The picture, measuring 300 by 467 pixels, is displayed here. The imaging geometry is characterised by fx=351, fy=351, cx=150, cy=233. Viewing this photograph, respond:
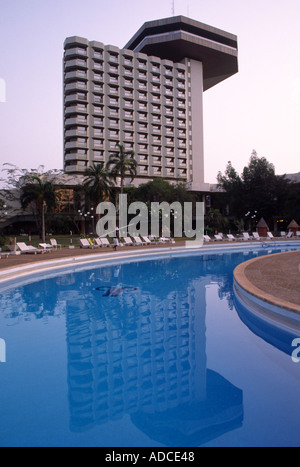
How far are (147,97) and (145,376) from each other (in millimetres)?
61966

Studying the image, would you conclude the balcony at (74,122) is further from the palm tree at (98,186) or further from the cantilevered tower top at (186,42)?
the palm tree at (98,186)

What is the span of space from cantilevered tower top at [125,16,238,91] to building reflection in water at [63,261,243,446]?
62094mm

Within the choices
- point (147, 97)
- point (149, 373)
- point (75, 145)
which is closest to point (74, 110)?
point (75, 145)

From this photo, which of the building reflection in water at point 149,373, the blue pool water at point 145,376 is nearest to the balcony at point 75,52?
the blue pool water at point 145,376

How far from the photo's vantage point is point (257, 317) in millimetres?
7062

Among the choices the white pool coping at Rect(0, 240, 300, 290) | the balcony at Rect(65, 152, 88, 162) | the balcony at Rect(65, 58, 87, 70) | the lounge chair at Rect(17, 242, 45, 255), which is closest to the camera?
the white pool coping at Rect(0, 240, 300, 290)

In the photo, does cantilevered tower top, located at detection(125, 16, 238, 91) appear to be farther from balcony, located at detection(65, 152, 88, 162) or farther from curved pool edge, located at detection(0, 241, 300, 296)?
curved pool edge, located at detection(0, 241, 300, 296)

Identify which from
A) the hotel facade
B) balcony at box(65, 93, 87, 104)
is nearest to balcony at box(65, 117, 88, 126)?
the hotel facade

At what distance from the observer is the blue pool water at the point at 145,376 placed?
10.9 feet

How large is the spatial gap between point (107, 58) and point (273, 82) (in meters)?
37.8

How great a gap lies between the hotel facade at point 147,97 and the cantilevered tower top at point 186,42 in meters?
0.15

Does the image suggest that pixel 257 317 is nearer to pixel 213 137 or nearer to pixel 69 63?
pixel 69 63

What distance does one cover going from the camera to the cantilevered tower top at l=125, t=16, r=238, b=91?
60.3 m

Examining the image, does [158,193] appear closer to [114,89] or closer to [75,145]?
[75,145]
